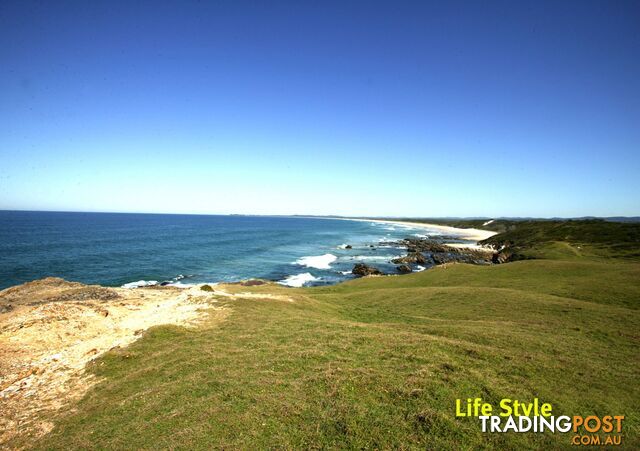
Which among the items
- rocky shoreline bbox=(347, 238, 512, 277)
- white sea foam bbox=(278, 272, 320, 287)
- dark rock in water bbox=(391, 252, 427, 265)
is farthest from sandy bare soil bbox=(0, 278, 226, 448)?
dark rock in water bbox=(391, 252, 427, 265)

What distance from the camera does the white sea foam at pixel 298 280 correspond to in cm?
5766

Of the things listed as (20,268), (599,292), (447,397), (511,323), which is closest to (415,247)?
(599,292)

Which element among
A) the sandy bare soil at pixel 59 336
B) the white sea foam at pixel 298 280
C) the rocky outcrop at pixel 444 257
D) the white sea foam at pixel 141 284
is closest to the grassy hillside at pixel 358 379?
the sandy bare soil at pixel 59 336

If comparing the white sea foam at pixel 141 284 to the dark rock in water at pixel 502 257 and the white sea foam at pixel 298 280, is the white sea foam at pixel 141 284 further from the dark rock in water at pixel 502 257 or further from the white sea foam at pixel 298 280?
the dark rock in water at pixel 502 257

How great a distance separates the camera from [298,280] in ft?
200

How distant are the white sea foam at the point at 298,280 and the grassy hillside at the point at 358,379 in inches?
1304

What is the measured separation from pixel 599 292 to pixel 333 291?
28.7 meters

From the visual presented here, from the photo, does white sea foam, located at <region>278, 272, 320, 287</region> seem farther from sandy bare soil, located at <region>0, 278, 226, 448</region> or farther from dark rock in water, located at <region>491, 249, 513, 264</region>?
dark rock in water, located at <region>491, 249, 513, 264</region>

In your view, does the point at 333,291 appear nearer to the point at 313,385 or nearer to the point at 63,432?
the point at 313,385

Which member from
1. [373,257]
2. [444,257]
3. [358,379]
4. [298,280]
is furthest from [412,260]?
[358,379]

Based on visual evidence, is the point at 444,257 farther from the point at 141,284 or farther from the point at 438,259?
the point at 141,284

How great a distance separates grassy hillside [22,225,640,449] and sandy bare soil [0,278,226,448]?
1.57m

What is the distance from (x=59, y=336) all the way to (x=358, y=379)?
2196 centimetres

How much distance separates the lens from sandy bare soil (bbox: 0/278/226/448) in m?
13.4
